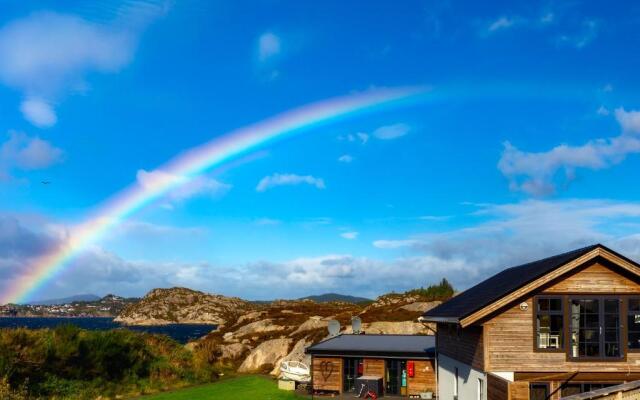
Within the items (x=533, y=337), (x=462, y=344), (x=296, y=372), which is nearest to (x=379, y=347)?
(x=296, y=372)

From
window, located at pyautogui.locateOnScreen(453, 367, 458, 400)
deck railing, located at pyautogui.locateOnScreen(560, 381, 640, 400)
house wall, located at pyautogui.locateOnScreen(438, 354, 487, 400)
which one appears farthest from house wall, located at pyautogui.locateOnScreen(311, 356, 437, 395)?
deck railing, located at pyautogui.locateOnScreen(560, 381, 640, 400)

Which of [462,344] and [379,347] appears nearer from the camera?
[462,344]

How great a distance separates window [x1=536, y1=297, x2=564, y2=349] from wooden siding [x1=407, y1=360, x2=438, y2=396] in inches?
466

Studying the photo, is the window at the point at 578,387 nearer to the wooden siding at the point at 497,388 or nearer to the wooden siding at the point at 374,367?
the wooden siding at the point at 497,388

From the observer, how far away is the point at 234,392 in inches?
1395

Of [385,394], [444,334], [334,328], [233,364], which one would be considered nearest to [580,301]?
[444,334]

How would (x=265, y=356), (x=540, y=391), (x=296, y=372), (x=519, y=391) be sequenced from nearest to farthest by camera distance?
(x=519, y=391) → (x=540, y=391) → (x=296, y=372) → (x=265, y=356)

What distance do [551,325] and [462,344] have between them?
14.8 feet

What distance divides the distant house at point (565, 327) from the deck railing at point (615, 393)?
313 inches

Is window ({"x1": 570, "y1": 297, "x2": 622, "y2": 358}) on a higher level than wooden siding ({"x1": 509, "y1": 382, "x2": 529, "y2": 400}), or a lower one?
higher

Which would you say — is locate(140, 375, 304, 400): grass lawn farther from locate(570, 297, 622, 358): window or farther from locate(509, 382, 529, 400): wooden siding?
locate(570, 297, 622, 358): window

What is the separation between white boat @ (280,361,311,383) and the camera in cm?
3806

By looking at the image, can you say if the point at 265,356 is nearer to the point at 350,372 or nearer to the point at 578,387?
the point at 350,372

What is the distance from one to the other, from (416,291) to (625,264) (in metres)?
59.6
